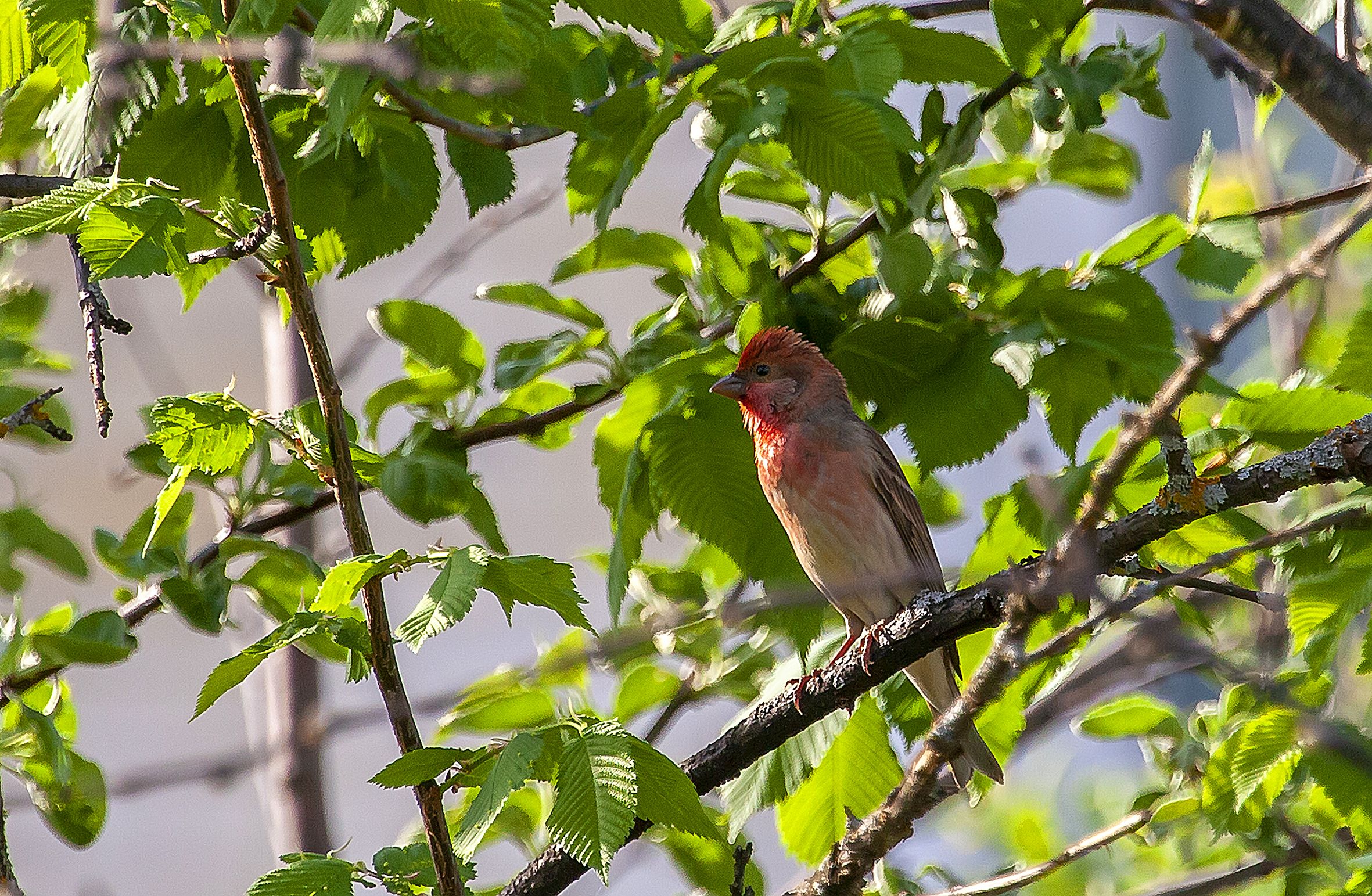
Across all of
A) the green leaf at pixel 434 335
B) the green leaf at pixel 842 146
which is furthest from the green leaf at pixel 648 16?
the green leaf at pixel 434 335

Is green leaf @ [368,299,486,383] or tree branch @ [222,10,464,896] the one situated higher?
green leaf @ [368,299,486,383]

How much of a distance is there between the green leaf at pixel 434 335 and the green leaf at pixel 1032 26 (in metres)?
1.21

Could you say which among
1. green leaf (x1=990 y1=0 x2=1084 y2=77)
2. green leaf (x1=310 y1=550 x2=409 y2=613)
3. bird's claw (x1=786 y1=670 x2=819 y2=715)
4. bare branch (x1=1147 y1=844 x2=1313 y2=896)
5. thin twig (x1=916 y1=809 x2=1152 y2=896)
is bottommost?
bare branch (x1=1147 y1=844 x2=1313 y2=896)

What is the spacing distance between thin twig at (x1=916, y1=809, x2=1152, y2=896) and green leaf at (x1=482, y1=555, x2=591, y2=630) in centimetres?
93

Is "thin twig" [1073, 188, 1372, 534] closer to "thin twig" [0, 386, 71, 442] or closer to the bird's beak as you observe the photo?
"thin twig" [0, 386, 71, 442]

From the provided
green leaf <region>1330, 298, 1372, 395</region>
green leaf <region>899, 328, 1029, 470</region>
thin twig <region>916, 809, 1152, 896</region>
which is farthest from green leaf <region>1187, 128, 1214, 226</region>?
thin twig <region>916, 809, 1152, 896</region>

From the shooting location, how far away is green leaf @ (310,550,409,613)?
183 cm

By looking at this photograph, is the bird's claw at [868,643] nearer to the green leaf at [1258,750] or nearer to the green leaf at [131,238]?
the green leaf at [1258,750]

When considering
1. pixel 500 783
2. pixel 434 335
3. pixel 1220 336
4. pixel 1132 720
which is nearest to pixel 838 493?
pixel 1132 720

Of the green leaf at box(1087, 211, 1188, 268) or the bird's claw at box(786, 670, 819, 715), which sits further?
the green leaf at box(1087, 211, 1188, 268)

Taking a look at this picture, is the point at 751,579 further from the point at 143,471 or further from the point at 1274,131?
the point at 1274,131

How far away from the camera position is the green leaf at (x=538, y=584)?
181cm

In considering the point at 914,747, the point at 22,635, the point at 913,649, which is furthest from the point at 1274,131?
the point at 22,635

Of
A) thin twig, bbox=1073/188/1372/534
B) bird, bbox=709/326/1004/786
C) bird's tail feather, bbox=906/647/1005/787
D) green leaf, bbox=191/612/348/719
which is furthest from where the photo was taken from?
bird, bbox=709/326/1004/786
